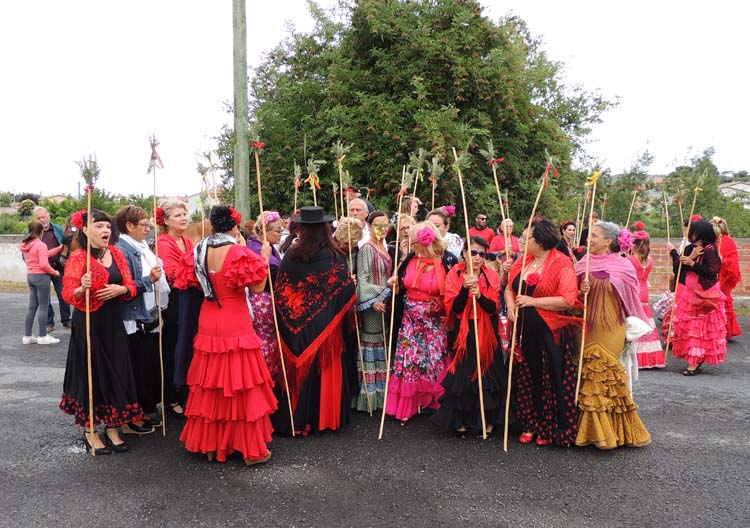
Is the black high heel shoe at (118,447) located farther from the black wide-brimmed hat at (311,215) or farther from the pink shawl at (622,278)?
the pink shawl at (622,278)

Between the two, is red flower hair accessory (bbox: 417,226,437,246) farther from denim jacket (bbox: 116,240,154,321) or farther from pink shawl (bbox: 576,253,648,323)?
denim jacket (bbox: 116,240,154,321)

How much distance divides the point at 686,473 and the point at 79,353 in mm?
4658

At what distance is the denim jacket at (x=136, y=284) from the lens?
457cm

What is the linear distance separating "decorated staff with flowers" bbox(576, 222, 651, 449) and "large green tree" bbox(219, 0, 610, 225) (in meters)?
5.72

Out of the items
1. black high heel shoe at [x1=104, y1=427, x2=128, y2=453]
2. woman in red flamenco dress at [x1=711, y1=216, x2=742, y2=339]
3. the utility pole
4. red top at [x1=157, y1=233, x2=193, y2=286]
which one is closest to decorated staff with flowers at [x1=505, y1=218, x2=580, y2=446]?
red top at [x1=157, y1=233, x2=193, y2=286]

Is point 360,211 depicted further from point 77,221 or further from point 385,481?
point 385,481

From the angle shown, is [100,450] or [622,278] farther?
[622,278]

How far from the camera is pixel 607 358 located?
178 inches

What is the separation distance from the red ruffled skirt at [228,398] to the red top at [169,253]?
1037mm

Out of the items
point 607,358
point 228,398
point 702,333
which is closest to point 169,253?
Answer: point 228,398

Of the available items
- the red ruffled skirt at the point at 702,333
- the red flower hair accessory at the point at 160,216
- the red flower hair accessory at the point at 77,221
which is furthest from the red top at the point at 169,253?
the red ruffled skirt at the point at 702,333

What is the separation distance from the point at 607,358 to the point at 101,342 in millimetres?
4051

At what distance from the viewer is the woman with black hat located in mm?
4734

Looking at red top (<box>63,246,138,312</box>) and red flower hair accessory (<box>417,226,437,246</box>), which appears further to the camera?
red flower hair accessory (<box>417,226,437,246</box>)
